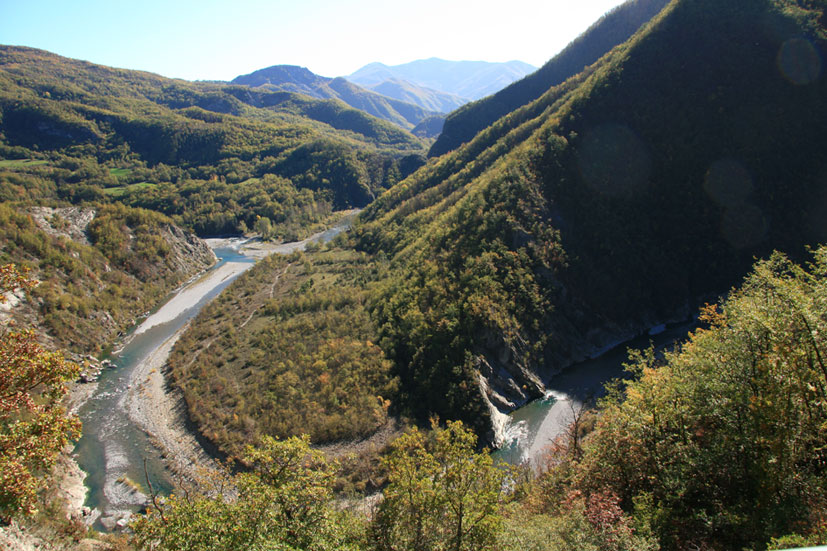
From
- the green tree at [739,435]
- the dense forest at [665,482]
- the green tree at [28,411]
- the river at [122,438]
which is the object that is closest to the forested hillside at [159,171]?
the river at [122,438]

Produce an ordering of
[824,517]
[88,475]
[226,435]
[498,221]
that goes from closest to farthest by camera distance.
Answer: [824,517]
[88,475]
[226,435]
[498,221]

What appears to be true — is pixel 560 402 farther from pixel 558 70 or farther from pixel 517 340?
pixel 558 70

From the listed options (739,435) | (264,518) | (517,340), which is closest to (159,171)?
(517,340)

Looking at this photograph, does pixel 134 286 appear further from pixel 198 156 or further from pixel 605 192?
pixel 198 156

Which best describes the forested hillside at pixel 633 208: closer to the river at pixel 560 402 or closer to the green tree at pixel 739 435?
the river at pixel 560 402

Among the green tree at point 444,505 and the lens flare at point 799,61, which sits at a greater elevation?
the lens flare at point 799,61

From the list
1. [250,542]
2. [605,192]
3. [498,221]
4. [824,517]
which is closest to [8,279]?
[250,542]
